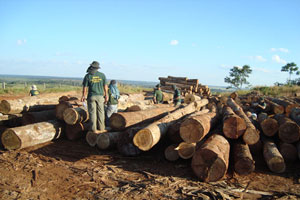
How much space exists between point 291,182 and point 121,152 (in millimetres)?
3794

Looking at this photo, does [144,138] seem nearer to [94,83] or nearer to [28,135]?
[94,83]

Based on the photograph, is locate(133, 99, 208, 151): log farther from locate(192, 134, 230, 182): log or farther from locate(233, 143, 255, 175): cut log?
locate(233, 143, 255, 175): cut log

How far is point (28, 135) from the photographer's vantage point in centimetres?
572

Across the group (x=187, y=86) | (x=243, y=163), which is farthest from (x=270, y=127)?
(x=187, y=86)

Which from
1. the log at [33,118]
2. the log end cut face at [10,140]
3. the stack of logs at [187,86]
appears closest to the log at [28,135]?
the log end cut face at [10,140]

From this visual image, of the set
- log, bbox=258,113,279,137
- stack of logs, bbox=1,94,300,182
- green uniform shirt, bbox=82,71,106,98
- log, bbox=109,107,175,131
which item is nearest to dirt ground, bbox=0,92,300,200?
stack of logs, bbox=1,94,300,182

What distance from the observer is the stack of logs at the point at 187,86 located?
16873mm

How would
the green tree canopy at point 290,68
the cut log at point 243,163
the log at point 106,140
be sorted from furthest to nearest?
the green tree canopy at point 290,68
the log at point 106,140
the cut log at point 243,163

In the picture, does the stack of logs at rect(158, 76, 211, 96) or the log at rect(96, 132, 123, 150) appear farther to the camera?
the stack of logs at rect(158, 76, 211, 96)

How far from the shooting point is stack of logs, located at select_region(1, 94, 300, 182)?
4.46 metres

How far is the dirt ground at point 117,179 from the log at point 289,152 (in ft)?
0.57

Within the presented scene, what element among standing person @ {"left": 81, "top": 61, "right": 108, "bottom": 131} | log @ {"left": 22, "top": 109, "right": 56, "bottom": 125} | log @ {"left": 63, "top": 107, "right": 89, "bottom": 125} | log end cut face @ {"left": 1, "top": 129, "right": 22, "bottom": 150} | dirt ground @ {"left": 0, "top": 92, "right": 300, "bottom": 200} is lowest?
dirt ground @ {"left": 0, "top": 92, "right": 300, "bottom": 200}

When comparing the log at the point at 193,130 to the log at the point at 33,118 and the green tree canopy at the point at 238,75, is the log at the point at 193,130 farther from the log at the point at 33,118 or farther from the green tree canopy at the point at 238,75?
the green tree canopy at the point at 238,75

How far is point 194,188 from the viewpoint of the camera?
405cm
